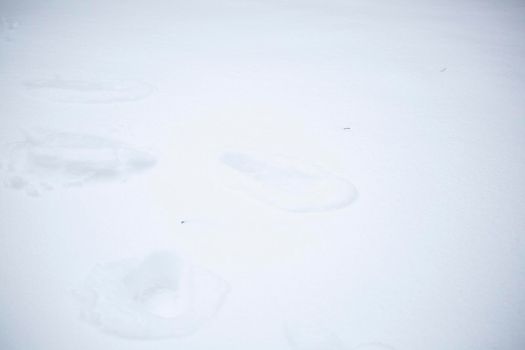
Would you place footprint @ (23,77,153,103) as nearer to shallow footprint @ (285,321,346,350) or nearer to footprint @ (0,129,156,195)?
footprint @ (0,129,156,195)

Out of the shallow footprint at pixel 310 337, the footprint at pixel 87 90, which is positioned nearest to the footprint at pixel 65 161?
the footprint at pixel 87 90

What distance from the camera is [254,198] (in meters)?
0.99

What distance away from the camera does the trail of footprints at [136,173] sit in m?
0.70

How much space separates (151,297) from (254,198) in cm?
37

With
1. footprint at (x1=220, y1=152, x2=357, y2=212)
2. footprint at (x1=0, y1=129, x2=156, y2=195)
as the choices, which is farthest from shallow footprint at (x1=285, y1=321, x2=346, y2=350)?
footprint at (x1=0, y1=129, x2=156, y2=195)

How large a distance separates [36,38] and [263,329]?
185cm

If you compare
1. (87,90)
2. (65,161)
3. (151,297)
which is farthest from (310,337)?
(87,90)

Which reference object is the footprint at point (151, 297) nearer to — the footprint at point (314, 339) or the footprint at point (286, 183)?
the footprint at point (314, 339)

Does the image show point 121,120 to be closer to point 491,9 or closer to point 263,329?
point 263,329

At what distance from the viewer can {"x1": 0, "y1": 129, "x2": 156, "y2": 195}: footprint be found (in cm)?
96

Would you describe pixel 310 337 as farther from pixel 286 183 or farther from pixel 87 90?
pixel 87 90

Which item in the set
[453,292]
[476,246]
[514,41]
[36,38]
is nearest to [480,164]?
[476,246]

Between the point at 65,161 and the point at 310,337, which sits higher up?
the point at 65,161

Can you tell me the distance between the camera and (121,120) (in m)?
1.23
